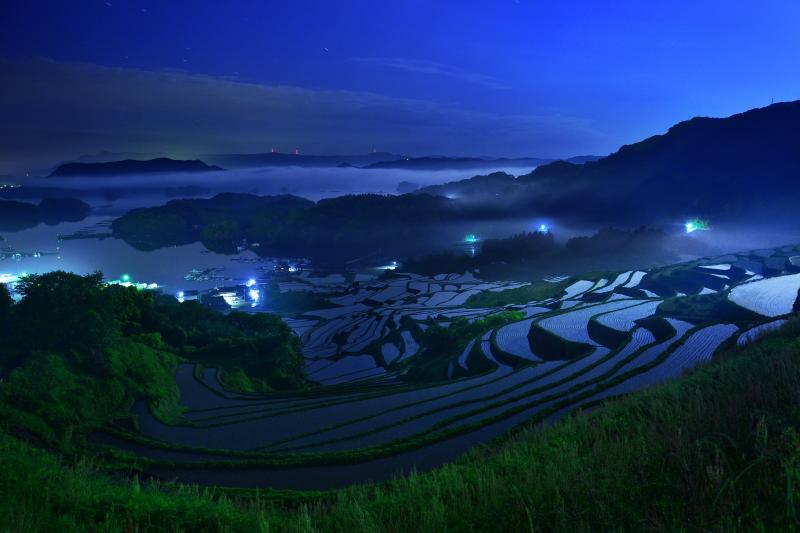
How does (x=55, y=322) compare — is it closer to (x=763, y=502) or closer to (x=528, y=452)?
(x=528, y=452)

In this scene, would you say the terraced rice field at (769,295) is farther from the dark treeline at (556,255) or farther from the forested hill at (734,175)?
the forested hill at (734,175)

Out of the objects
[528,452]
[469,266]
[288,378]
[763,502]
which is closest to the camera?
[763,502]

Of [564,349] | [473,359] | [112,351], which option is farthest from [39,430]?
[564,349]

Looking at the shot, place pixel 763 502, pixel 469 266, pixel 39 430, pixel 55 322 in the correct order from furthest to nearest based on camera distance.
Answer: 1. pixel 469 266
2. pixel 55 322
3. pixel 39 430
4. pixel 763 502

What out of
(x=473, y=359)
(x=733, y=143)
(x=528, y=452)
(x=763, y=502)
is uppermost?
(x=733, y=143)

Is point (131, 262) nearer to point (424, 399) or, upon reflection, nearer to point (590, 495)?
point (424, 399)
